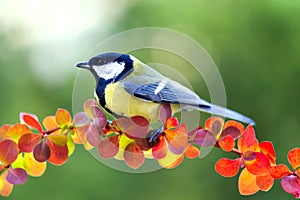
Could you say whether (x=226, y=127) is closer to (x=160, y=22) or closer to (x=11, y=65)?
(x=160, y=22)

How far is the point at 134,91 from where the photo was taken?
106 centimetres

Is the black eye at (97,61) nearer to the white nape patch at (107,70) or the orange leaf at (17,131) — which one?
the white nape patch at (107,70)

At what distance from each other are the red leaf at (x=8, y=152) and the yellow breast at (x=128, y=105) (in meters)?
0.32

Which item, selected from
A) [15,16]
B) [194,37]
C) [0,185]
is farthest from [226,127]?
[15,16]

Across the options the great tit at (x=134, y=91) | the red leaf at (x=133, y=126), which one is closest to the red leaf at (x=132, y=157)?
the red leaf at (x=133, y=126)

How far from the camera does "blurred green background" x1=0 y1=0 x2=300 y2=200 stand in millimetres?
2328

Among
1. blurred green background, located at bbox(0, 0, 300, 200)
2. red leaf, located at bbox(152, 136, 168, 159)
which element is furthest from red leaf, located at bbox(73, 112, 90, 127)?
blurred green background, located at bbox(0, 0, 300, 200)

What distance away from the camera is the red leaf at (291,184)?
0.70 m

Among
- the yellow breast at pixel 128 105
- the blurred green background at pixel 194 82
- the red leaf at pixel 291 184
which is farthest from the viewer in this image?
the blurred green background at pixel 194 82

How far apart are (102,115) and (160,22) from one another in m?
1.91

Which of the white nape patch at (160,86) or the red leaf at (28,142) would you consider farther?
the white nape patch at (160,86)

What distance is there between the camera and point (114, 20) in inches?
105

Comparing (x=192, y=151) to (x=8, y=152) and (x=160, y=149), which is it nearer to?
(x=160, y=149)

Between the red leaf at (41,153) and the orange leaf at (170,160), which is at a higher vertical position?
the orange leaf at (170,160)
